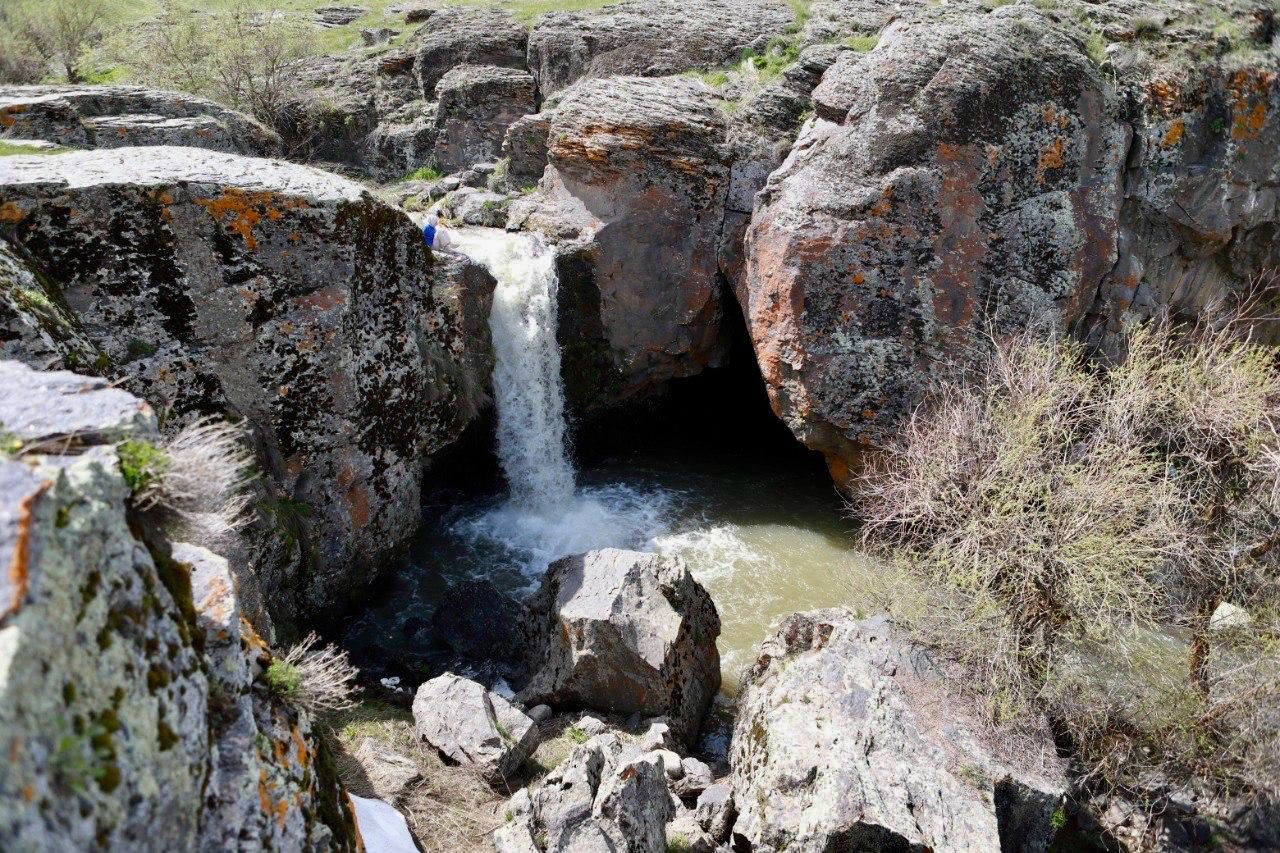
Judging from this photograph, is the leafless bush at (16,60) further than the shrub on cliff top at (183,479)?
Yes

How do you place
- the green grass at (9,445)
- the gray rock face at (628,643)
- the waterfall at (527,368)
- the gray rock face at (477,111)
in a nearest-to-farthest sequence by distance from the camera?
1. the green grass at (9,445)
2. the gray rock face at (628,643)
3. the waterfall at (527,368)
4. the gray rock face at (477,111)

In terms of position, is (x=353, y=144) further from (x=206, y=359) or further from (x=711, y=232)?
(x=206, y=359)

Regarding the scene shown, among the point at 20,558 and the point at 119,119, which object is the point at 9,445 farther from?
the point at 119,119

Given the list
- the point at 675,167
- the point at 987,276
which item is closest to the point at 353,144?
the point at 675,167

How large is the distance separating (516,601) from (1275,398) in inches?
345

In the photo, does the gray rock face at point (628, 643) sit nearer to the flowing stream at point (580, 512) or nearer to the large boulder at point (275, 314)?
the flowing stream at point (580, 512)

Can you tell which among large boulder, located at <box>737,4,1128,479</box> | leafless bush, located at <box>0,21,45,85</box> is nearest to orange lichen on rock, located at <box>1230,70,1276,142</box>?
large boulder, located at <box>737,4,1128,479</box>

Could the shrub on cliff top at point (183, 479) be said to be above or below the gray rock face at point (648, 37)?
below

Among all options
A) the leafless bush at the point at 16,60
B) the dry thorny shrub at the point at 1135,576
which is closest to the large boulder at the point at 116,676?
the dry thorny shrub at the point at 1135,576

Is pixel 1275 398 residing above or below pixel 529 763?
above

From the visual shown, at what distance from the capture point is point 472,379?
451 inches

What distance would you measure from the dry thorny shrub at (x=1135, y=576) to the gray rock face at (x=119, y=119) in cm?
1068

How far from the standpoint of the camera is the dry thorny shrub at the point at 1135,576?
6.65 meters

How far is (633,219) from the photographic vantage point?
13.2m
